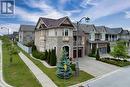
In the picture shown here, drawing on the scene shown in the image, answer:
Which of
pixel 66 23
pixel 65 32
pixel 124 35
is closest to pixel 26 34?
pixel 124 35

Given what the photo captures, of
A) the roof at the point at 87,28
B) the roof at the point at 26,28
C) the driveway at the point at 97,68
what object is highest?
the roof at the point at 26,28

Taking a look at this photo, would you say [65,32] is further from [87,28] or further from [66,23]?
[87,28]

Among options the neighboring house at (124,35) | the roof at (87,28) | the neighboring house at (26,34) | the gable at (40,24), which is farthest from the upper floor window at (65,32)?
the neighboring house at (26,34)

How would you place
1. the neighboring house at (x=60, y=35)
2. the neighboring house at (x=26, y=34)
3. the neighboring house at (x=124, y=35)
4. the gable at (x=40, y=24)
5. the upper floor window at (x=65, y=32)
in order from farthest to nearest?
the neighboring house at (x=26, y=34), the neighboring house at (x=124, y=35), the gable at (x=40, y=24), the upper floor window at (x=65, y=32), the neighboring house at (x=60, y=35)

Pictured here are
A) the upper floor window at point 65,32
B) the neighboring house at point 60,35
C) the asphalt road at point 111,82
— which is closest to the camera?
the asphalt road at point 111,82

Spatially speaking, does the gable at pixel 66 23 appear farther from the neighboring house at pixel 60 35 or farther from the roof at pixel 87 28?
the roof at pixel 87 28

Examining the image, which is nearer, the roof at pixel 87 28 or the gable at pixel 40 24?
the gable at pixel 40 24

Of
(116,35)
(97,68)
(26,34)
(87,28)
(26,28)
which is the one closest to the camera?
(97,68)

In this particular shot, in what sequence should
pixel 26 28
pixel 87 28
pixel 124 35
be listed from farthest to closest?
pixel 26 28, pixel 124 35, pixel 87 28

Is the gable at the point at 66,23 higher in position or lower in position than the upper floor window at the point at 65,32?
higher

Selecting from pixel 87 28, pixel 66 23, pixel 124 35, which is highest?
pixel 66 23

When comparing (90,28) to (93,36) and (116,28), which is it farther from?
(116,28)
